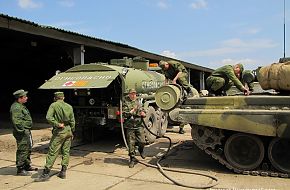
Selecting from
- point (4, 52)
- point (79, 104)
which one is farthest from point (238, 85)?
point (4, 52)

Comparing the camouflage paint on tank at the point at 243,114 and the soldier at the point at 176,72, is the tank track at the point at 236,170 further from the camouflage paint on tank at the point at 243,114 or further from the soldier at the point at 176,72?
the soldier at the point at 176,72

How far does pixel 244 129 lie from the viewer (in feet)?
22.7

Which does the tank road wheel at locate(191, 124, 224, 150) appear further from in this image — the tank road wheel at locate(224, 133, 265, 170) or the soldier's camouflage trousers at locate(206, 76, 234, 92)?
the soldier's camouflage trousers at locate(206, 76, 234, 92)

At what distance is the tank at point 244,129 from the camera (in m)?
6.77

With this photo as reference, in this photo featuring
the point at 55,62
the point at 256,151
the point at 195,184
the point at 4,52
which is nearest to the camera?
the point at 195,184

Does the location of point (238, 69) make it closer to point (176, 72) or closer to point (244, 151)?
point (176, 72)

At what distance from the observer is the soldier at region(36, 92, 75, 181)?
6.75 m

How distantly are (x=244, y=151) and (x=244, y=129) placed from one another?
59cm

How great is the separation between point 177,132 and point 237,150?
5.55m

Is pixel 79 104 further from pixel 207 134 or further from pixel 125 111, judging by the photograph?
pixel 207 134

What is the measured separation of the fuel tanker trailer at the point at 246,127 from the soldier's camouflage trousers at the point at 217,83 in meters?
1.11

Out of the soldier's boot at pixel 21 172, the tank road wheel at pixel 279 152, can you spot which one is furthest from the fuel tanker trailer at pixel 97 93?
the tank road wheel at pixel 279 152

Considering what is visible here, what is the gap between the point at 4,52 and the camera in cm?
1820

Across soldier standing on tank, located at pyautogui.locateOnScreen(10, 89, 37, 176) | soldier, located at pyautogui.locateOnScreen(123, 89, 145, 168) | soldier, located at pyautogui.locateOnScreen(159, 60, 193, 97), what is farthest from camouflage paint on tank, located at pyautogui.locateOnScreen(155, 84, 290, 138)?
soldier standing on tank, located at pyautogui.locateOnScreen(10, 89, 37, 176)
